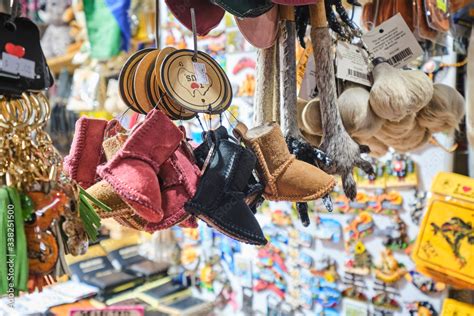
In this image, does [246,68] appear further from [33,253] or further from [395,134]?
[33,253]

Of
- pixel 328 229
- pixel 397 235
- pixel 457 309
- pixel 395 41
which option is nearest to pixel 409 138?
pixel 395 41

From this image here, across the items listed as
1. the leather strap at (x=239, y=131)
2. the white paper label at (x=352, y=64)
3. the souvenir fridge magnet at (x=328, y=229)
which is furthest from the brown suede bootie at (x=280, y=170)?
the souvenir fridge magnet at (x=328, y=229)

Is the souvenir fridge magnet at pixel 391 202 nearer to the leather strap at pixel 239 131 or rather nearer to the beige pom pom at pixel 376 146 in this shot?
the beige pom pom at pixel 376 146

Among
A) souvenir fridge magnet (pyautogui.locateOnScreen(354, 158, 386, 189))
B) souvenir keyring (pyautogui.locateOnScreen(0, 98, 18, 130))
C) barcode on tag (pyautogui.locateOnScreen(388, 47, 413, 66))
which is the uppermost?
barcode on tag (pyautogui.locateOnScreen(388, 47, 413, 66))

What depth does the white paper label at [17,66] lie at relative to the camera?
1.40ft

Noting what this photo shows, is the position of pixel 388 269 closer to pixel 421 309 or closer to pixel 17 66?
pixel 421 309

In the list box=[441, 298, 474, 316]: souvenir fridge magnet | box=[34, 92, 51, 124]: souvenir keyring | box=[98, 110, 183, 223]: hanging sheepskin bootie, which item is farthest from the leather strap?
box=[441, 298, 474, 316]: souvenir fridge magnet

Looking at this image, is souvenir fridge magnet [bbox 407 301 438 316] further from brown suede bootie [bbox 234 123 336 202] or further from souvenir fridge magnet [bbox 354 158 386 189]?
brown suede bootie [bbox 234 123 336 202]

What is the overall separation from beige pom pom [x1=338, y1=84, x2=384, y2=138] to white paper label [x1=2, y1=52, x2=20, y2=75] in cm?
47

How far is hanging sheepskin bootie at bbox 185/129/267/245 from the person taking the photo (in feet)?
1.66

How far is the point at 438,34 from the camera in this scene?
37.6 inches

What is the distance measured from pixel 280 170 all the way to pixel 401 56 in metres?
0.41

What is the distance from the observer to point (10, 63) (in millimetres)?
433

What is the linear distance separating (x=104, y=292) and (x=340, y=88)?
4.12ft
